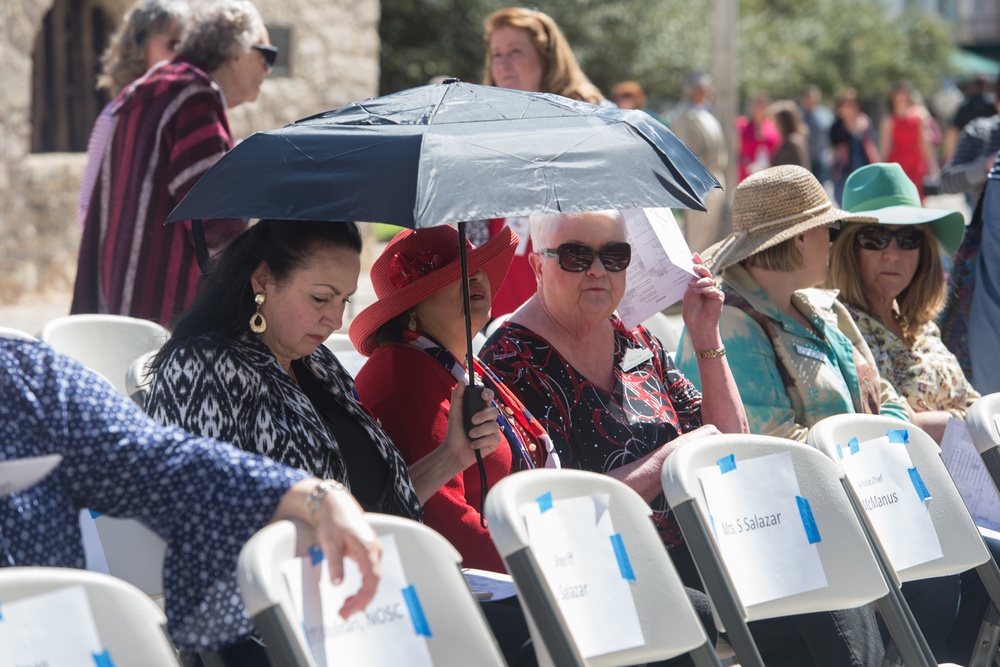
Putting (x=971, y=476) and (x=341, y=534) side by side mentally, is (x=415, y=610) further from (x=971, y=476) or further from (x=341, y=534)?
(x=971, y=476)

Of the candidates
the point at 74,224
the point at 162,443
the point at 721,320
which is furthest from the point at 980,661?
the point at 74,224

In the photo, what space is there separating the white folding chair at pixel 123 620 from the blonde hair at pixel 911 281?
2919mm

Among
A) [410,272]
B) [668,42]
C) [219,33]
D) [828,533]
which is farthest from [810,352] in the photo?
[668,42]

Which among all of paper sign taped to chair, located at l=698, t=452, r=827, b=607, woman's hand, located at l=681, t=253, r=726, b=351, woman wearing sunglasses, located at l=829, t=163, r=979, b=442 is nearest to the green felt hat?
woman wearing sunglasses, located at l=829, t=163, r=979, b=442

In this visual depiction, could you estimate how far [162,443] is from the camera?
189cm

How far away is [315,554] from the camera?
184 cm

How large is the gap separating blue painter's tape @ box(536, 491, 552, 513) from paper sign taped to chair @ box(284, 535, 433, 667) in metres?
0.27

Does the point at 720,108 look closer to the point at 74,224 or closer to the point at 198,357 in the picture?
the point at 74,224

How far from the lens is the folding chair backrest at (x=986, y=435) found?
2881 millimetres

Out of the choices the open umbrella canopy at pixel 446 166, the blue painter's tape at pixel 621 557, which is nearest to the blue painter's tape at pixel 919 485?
Result: the open umbrella canopy at pixel 446 166

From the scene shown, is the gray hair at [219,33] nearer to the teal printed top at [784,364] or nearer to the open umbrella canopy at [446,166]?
the open umbrella canopy at [446,166]

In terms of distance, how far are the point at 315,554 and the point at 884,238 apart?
280 cm

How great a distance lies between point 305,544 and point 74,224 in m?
7.47

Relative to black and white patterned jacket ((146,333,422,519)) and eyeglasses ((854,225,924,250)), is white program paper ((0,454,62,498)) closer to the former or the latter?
black and white patterned jacket ((146,333,422,519))
